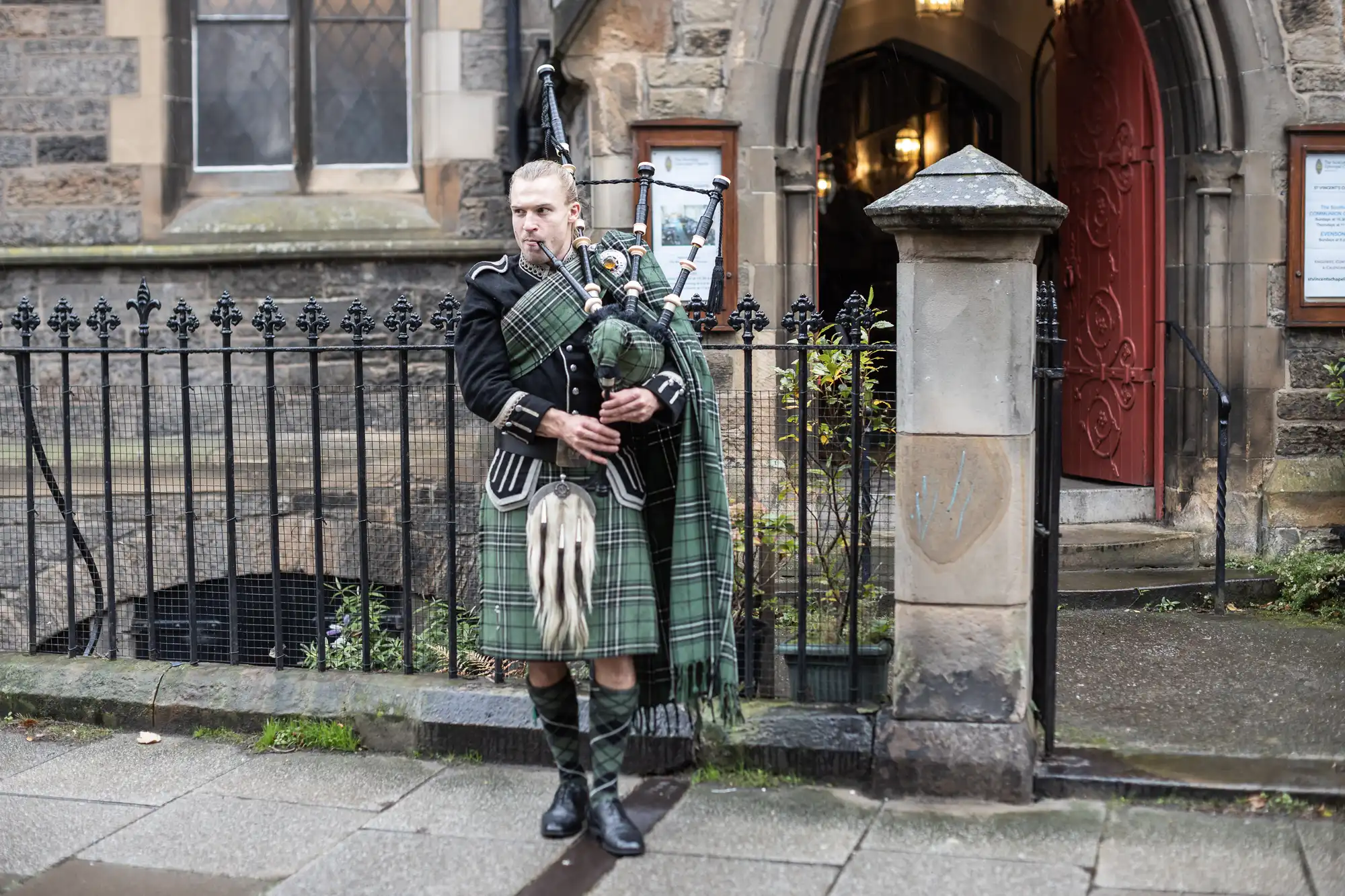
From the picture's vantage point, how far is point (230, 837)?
4.18 metres

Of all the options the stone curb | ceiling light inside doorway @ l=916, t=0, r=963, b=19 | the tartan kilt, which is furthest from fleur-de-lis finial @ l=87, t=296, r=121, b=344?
ceiling light inside doorway @ l=916, t=0, r=963, b=19

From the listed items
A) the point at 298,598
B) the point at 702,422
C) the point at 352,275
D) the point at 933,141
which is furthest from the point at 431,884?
the point at 933,141

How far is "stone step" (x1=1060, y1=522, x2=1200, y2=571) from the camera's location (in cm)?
753

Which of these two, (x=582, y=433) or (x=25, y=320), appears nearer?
(x=582, y=433)

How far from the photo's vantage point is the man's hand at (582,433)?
3.85 metres

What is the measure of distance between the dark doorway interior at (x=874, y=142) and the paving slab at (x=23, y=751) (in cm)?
865

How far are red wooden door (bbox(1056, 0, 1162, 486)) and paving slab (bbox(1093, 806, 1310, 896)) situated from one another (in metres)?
4.40

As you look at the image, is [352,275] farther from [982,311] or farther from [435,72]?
[982,311]

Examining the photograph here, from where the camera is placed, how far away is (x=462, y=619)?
20.0 ft

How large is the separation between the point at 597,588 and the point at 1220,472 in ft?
13.9

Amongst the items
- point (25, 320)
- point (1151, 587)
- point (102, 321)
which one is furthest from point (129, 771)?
point (1151, 587)

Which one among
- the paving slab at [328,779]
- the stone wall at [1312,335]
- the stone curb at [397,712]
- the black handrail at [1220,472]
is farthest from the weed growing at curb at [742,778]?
the stone wall at [1312,335]

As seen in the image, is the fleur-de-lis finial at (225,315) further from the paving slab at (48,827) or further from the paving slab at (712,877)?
the paving slab at (712,877)

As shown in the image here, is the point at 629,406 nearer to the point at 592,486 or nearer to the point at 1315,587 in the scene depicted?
the point at 592,486
